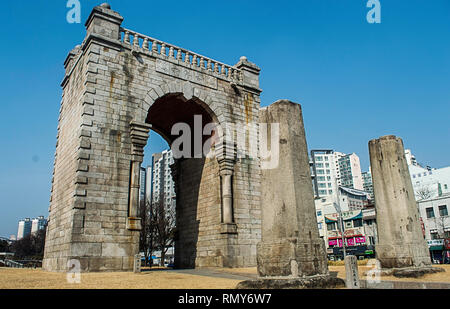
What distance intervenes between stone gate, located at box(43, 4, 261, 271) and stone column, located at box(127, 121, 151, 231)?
4 cm

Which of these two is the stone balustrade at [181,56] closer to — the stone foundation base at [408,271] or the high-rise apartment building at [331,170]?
the stone foundation base at [408,271]

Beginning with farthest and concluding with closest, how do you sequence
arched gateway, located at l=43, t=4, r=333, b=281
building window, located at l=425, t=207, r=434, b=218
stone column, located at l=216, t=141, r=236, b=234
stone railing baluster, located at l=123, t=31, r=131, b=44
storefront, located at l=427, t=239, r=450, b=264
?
building window, located at l=425, t=207, r=434, b=218
storefront, located at l=427, t=239, r=450, b=264
stone column, located at l=216, t=141, r=236, b=234
stone railing baluster, located at l=123, t=31, r=131, b=44
arched gateway, located at l=43, t=4, r=333, b=281

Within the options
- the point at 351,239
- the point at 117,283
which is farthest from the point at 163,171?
the point at 117,283

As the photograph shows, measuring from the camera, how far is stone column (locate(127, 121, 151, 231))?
13.8 metres

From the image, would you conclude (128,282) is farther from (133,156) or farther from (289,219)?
(133,156)

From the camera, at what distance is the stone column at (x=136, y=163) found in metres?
13.8

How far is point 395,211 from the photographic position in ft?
35.1

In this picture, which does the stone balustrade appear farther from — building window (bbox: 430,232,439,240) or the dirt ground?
building window (bbox: 430,232,439,240)

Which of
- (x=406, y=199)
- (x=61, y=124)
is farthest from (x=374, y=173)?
(x=61, y=124)

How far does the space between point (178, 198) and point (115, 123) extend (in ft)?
26.0

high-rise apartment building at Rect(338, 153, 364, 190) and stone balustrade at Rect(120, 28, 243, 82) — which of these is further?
high-rise apartment building at Rect(338, 153, 364, 190)

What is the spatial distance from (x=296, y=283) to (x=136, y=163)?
970 cm

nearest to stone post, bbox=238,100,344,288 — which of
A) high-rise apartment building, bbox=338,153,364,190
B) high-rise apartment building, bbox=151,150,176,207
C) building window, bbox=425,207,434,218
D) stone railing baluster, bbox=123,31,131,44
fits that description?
stone railing baluster, bbox=123,31,131,44

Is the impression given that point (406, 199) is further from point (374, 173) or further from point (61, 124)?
point (61, 124)
